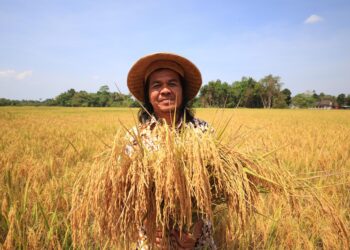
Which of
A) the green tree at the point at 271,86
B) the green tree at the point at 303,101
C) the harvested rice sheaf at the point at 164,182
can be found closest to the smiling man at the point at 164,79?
the harvested rice sheaf at the point at 164,182

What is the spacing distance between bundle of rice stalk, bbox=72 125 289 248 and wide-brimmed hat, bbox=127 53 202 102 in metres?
0.84

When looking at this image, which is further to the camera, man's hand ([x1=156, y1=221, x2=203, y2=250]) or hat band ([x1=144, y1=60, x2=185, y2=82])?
hat band ([x1=144, y1=60, x2=185, y2=82])

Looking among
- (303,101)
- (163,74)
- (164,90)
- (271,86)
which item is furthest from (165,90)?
(303,101)

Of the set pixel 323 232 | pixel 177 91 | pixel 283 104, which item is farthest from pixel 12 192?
pixel 283 104

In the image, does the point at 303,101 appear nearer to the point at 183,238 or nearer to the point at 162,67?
the point at 162,67

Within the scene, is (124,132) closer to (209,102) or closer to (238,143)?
(238,143)

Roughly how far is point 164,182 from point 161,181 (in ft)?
0.05

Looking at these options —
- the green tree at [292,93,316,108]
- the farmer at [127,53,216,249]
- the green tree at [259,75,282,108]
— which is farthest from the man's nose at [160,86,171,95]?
the green tree at [292,93,316,108]

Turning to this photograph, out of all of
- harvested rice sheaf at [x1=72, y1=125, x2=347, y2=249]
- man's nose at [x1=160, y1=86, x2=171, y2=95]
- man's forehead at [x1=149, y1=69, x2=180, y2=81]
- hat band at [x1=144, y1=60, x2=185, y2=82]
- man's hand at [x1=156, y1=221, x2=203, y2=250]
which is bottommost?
man's hand at [x1=156, y1=221, x2=203, y2=250]

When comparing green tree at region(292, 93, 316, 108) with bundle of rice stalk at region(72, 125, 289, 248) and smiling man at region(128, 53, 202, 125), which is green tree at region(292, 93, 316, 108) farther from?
bundle of rice stalk at region(72, 125, 289, 248)

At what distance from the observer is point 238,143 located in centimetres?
117

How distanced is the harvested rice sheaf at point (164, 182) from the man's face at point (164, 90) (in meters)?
0.68

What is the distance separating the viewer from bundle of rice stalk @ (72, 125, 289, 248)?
0.92 meters

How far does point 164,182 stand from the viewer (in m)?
0.92
